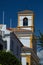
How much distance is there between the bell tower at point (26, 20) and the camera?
96.4 metres

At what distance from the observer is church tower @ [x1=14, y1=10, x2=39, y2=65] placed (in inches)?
3177

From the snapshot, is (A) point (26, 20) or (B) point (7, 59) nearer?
(B) point (7, 59)

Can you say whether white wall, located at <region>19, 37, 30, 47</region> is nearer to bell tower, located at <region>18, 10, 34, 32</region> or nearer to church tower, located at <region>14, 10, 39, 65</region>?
church tower, located at <region>14, 10, 39, 65</region>

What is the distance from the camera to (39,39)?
3809 centimetres

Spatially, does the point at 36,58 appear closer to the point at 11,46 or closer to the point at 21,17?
the point at 21,17

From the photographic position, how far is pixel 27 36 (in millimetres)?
89312

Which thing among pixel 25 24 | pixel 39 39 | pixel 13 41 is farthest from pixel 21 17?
pixel 39 39

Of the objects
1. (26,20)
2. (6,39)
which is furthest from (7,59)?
(26,20)

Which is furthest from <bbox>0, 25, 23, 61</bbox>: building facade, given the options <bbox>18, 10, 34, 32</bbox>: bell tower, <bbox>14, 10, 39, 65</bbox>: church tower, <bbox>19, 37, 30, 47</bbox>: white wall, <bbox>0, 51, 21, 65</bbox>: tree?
<bbox>18, 10, 34, 32</bbox>: bell tower

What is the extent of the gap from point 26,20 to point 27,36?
27.8 ft

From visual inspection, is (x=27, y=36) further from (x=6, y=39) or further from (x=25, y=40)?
(x=6, y=39)

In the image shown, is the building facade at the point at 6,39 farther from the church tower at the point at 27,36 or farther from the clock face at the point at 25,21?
the clock face at the point at 25,21

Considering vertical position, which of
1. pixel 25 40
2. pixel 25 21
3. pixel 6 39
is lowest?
pixel 25 40

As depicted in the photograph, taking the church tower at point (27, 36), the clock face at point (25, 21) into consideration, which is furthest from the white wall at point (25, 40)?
the clock face at point (25, 21)
